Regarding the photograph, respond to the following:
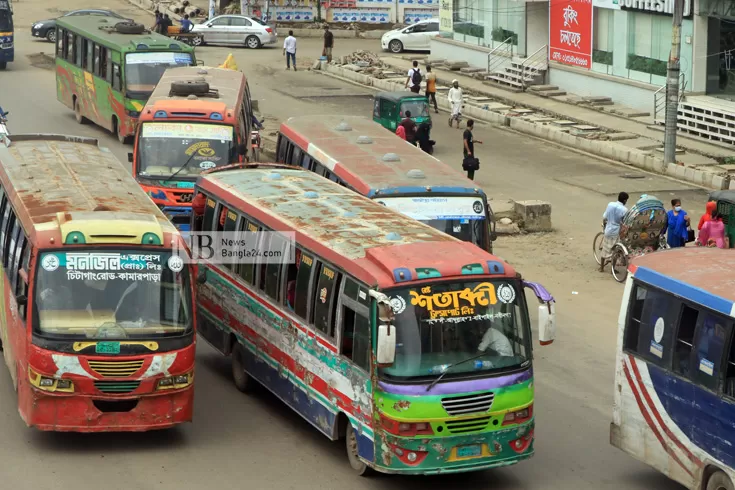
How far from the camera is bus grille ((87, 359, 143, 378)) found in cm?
1326

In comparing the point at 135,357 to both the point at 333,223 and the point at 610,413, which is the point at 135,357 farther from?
the point at 610,413

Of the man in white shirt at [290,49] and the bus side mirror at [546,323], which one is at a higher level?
the man in white shirt at [290,49]

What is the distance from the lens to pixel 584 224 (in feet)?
84.0

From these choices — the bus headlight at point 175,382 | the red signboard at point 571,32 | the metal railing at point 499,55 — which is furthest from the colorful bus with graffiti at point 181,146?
the metal railing at point 499,55

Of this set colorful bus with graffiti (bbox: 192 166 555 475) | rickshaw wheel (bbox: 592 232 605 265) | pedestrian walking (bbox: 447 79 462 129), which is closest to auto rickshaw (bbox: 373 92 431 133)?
pedestrian walking (bbox: 447 79 462 129)

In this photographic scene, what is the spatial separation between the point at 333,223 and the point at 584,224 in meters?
12.2

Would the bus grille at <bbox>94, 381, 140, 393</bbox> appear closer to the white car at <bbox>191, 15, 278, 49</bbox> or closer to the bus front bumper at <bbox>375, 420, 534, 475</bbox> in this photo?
the bus front bumper at <bbox>375, 420, 534, 475</bbox>

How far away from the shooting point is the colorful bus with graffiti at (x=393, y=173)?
17.2 metres

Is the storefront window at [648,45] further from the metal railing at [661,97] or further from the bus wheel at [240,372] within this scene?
the bus wheel at [240,372]

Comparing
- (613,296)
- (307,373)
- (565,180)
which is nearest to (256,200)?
(307,373)

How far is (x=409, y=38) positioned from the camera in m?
51.2

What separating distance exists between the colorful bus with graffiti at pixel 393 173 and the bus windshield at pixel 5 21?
23302 millimetres

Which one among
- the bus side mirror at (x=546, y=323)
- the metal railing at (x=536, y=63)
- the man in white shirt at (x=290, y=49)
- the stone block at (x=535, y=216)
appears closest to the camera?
the bus side mirror at (x=546, y=323)

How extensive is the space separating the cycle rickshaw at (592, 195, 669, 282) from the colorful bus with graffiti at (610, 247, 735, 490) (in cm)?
836
